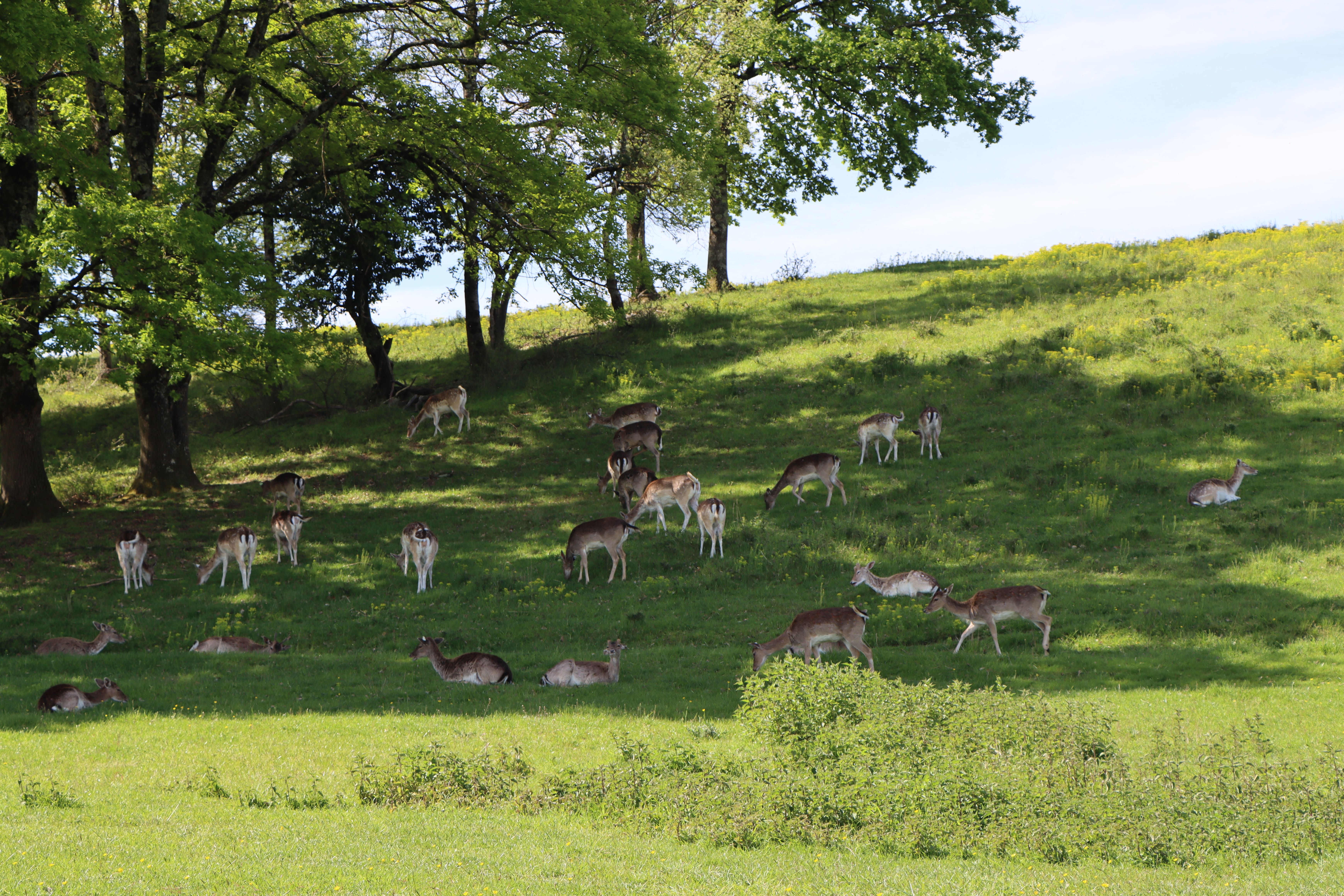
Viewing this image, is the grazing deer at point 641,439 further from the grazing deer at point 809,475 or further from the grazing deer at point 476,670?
the grazing deer at point 476,670

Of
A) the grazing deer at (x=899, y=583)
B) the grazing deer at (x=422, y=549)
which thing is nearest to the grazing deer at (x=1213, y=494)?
the grazing deer at (x=899, y=583)

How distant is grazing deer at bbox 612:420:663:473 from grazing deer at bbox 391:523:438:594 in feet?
25.1

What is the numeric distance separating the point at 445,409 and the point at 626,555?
1253 centimetres

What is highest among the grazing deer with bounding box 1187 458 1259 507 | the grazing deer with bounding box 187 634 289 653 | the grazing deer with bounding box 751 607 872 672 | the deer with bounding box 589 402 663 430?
the deer with bounding box 589 402 663 430

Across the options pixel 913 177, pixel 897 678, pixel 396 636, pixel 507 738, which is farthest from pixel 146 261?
pixel 913 177

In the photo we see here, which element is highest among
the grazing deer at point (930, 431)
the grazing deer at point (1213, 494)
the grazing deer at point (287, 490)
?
the grazing deer at point (930, 431)

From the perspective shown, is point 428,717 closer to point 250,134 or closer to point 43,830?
point 43,830

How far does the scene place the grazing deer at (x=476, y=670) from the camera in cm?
1523

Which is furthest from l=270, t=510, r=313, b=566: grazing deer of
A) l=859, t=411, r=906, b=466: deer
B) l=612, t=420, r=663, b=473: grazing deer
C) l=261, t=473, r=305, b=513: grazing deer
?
l=859, t=411, r=906, b=466: deer

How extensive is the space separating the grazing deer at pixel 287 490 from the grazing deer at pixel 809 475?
1155cm

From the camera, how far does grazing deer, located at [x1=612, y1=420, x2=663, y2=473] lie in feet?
90.4

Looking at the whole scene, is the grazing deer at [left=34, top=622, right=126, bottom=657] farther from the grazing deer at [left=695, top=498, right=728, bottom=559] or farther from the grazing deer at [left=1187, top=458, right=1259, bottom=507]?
the grazing deer at [left=1187, top=458, right=1259, bottom=507]

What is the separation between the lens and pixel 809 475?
77.0 feet

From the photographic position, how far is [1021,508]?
71.4 feet
